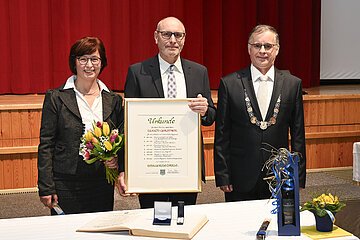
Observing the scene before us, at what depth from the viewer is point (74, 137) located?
333cm

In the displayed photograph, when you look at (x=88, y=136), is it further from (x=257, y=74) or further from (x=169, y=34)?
(x=257, y=74)

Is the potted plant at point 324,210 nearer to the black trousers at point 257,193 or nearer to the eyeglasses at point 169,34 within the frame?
the black trousers at point 257,193

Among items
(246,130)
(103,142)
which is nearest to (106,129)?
(103,142)

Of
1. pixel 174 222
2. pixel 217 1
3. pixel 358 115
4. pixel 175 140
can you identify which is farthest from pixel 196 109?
pixel 217 1

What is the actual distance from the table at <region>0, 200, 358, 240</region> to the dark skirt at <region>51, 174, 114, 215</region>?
569 mm

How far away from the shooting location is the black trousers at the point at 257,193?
11.3 feet

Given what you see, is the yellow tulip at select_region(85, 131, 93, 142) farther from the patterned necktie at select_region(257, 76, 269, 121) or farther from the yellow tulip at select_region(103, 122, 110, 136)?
the patterned necktie at select_region(257, 76, 269, 121)

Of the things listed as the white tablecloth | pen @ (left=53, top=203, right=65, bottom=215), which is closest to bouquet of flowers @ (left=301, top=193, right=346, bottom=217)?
pen @ (left=53, top=203, right=65, bottom=215)

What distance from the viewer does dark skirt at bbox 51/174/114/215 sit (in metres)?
3.36

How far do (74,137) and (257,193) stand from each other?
3.24ft

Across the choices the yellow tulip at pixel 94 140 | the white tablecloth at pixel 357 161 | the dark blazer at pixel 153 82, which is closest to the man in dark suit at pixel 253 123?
the dark blazer at pixel 153 82

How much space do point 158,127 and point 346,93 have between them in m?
4.10

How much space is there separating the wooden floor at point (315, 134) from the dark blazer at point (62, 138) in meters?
2.46

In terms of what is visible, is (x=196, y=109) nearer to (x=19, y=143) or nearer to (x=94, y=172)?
(x=94, y=172)
